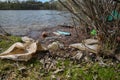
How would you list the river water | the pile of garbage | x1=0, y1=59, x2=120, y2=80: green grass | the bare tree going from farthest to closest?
the river water → the pile of garbage → the bare tree → x1=0, y1=59, x2=120, y2=80: green grass

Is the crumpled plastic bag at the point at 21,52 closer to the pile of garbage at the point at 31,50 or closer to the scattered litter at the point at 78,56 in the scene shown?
the pile of garbage at the point at 31,50

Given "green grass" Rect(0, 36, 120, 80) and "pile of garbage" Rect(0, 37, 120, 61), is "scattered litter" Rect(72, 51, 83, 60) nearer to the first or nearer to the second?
"pile of garbage" Rect(0, 37, 120, 61)

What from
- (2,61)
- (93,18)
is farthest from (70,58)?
(2,61)

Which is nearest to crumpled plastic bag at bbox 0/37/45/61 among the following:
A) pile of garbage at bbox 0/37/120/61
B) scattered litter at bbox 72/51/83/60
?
pile of garbage at bbox 0/37/120/61

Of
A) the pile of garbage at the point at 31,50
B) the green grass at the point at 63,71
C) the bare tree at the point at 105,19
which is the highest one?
the bare tree at the point at 105,19

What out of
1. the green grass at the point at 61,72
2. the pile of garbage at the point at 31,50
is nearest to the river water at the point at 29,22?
the pile of garbage at the point at 31,50

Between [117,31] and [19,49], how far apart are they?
134 cm

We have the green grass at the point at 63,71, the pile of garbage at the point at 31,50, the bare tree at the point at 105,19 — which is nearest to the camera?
the green grass at the point at 63,71

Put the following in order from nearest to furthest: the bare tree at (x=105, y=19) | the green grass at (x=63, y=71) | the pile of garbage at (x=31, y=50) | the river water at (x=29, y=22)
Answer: the green grass at (x=63, y=71) < the bare tree at (x=105, y=19) < the pile of garbage at (x=31, y=50) < the river water at (x=29, y=22)

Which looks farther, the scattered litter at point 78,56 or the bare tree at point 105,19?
the scattered litter at point 78,56

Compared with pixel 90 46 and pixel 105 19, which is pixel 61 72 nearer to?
pixel 90 46

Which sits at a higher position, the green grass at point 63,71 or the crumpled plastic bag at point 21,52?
the crumpled plastic bag at point 21,52

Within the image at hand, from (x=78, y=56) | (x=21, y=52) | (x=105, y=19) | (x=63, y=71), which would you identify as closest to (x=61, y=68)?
(x=63, y=71)

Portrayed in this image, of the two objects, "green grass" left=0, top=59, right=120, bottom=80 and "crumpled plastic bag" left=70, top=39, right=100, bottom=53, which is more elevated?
"crumpled plastic bag" left=70, top=39, right=100, bottom=53
